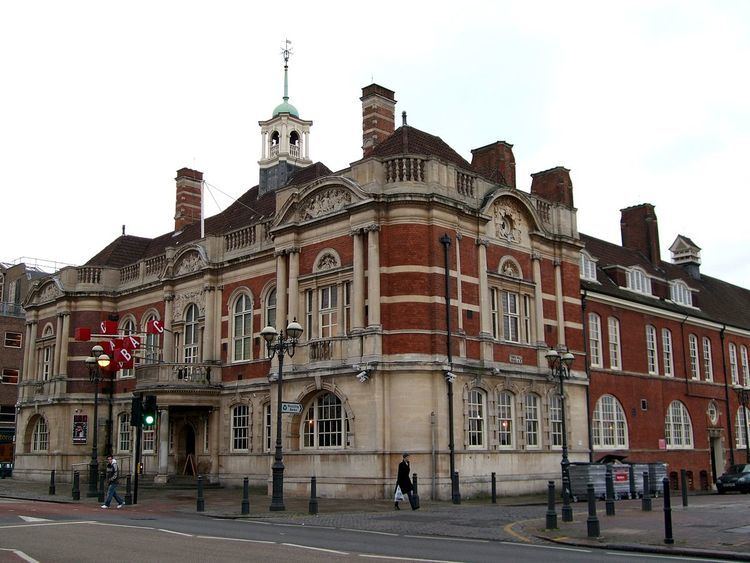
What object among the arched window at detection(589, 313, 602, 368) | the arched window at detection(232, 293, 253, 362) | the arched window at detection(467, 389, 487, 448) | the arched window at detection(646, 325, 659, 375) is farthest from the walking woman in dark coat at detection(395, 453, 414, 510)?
the arched window at detection(646, 325, 659, 375)

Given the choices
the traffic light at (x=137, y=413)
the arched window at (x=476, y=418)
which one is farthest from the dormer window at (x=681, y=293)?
the traffic light at (x=137, y=413)

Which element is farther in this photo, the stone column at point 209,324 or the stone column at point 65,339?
the stone column at point 65,339

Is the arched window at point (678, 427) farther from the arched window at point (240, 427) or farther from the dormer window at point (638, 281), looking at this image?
the arched window at point (240, 427)

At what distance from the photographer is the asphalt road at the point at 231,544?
13.0m

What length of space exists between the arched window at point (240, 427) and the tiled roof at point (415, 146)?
12787 millimetres

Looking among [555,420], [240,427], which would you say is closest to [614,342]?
[555,420]

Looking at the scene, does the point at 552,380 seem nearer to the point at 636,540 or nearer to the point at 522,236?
the point at 522,236

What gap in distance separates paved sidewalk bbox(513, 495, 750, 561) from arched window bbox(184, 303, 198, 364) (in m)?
21.8

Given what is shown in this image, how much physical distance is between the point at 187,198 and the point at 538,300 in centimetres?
2572

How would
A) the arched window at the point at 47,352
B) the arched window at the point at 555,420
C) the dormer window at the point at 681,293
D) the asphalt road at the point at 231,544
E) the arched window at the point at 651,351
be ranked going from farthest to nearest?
the arched window at the point at 47,352
the dormer window at the point at 681,293
the arched window at the point at 651,351
the arched window at the point at 555,420
the asphalt road at the point at 231,544

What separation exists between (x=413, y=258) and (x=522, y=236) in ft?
22.1

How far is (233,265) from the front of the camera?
37.6m

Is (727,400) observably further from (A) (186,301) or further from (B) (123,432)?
(B) (123,432)

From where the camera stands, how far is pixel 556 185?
38.2 metres
